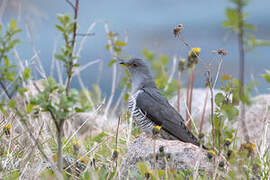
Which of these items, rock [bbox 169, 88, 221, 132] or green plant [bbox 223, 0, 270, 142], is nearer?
green plant [bbox 223, 0, 270, 142]

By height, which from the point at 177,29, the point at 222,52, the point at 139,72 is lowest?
the point at 139,72

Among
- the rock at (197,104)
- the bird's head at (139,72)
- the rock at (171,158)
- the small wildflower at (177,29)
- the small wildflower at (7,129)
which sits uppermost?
the small wildflower at (177,29)

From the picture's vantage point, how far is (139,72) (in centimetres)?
495

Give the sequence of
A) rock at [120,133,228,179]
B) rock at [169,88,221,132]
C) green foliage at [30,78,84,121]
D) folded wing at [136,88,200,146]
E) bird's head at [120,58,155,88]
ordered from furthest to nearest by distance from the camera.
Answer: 1. rock at [169,88,221,132]
2. bird's head at [120,58,155,88]
3. folded wing at [136,88,200,146]
4. rock at [120,133,228,179]
5. green foliage at [30,78,84,121]

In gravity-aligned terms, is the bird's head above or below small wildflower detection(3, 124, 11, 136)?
above

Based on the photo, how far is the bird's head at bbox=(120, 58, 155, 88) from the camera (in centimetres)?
485

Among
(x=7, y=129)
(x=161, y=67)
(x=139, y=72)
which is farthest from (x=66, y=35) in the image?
(x=161, y=67)

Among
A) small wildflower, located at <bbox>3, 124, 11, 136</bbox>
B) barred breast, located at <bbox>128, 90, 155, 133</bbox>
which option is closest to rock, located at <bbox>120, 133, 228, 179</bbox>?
barred breast, located at <bbox>128, 90, 155, 133</bbox>

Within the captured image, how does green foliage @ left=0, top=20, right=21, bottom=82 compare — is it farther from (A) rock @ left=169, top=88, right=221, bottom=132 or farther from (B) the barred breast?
(A) rock @ left=169, top=88, right=221, bottom=132

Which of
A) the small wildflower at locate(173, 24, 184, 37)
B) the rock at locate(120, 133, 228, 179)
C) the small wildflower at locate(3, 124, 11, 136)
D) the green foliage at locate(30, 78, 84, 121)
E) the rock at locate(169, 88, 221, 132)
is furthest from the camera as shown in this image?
the rock at locate(169, 88, 221, 132)

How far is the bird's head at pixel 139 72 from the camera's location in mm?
4847

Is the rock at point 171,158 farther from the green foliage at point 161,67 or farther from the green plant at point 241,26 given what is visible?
the green foliage at point 161,67

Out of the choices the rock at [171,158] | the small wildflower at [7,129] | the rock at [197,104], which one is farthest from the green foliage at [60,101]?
the rock at [197,104]

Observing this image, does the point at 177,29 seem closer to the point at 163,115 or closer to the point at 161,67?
the point at 163,115
